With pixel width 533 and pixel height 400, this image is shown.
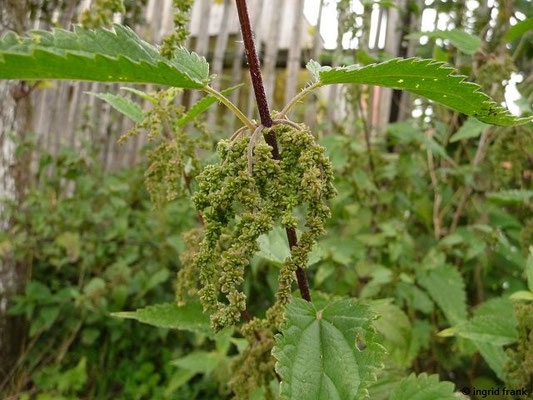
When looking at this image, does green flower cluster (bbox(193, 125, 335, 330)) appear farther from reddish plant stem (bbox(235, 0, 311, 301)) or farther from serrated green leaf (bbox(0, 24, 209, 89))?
serrated green leaf (bbox(0, 24, 209, 89))

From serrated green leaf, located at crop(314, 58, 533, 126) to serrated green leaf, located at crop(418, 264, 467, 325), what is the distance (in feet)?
4.41

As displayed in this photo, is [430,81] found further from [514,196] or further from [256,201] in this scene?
[514,196]

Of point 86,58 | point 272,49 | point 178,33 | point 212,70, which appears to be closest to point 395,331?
point 178,33

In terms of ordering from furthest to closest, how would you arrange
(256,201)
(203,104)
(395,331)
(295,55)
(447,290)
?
(295,55), (447,290), (395,331), (203,104), (256,201)

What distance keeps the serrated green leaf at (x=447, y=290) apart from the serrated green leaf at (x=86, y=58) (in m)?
1.60

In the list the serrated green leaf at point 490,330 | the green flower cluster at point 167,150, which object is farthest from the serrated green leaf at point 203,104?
the serrated green leaf at point 490,330

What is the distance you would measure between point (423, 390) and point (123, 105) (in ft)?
3.33

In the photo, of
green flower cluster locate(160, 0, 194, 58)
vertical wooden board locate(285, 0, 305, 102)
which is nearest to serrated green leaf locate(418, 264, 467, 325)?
green flower cluster locate(160, 0, 194, 58)

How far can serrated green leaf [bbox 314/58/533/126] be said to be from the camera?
0.84 metres

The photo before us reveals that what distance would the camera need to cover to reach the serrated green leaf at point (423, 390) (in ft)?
4.03

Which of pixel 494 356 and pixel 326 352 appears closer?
pixel 326 352

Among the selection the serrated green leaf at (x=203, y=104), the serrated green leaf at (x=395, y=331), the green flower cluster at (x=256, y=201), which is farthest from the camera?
Answer: the serrated green leaf at (x=395, y=331)

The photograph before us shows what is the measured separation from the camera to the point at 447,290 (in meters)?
2.16

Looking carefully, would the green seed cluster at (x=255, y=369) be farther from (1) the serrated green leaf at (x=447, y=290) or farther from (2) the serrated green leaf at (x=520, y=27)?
(2) the serrated green leaf at (x=520, y=27)
